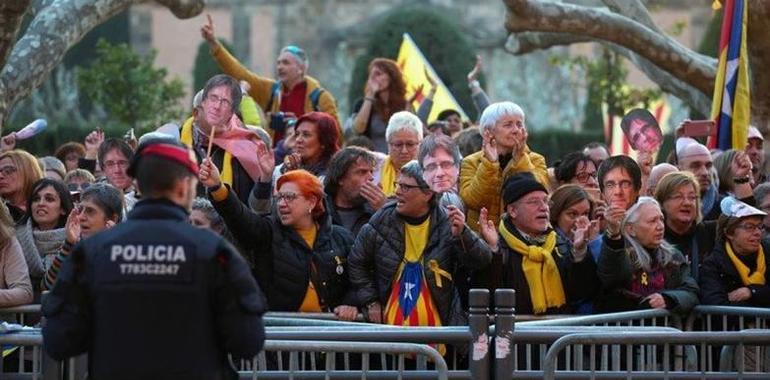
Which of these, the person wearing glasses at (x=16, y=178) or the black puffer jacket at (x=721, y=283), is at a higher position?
the person wearing glasses at (x=16, y=178)

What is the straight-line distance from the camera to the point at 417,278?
35.3ft

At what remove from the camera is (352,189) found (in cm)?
1196

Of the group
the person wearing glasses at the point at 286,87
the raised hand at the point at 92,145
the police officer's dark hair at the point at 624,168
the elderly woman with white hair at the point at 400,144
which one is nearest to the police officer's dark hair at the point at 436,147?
the elderly woman with white hair at the point at 400,144

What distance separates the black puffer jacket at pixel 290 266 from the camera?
35.9 ft

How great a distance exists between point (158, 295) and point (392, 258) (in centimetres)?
331

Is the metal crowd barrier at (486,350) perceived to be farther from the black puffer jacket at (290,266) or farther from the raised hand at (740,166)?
the raised hand at (740,166)

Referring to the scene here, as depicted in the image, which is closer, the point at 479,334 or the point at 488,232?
the point at 479,334

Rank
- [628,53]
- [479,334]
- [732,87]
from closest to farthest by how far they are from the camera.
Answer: [479,334] → [732,87] → [628,53]

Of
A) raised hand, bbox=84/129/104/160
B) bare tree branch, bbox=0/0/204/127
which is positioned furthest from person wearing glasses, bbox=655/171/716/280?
bare tree branch, bbox=0/0/204/127

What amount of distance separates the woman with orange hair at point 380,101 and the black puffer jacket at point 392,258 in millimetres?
4457

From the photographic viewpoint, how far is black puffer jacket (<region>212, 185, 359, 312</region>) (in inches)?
431

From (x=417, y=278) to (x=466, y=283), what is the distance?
0.31 meters

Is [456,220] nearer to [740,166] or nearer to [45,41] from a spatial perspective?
[740,166]

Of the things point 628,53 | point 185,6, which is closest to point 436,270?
point 185,6
